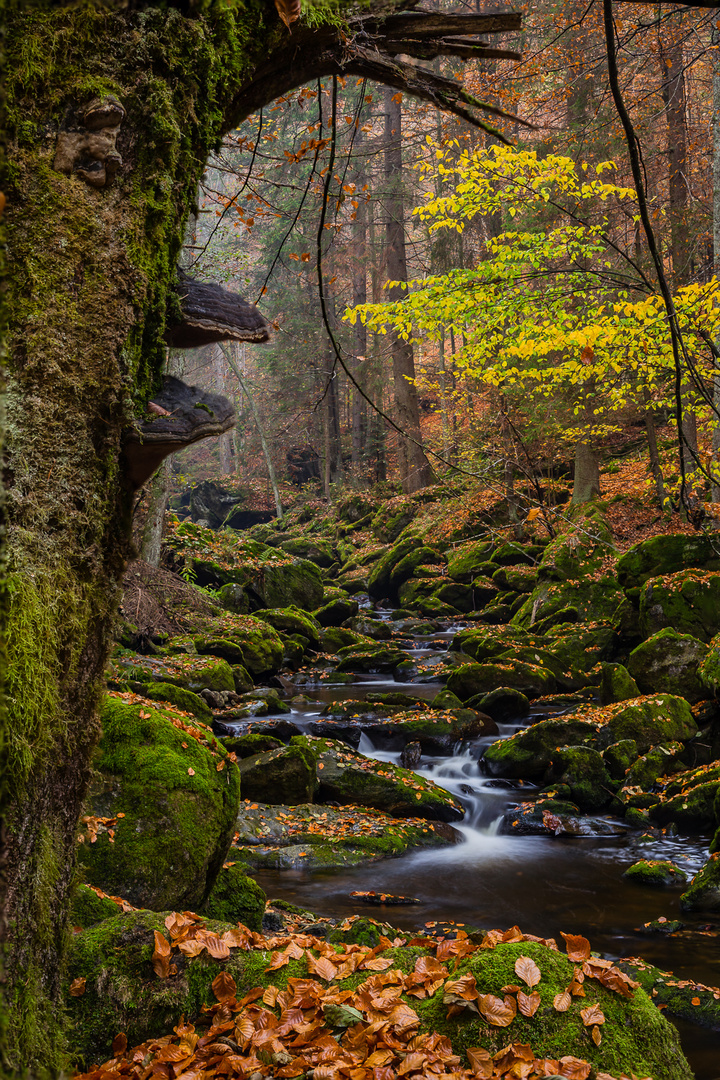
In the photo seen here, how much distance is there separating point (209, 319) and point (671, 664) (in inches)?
381

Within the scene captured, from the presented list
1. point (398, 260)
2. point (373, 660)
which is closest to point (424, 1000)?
point (373, 660)

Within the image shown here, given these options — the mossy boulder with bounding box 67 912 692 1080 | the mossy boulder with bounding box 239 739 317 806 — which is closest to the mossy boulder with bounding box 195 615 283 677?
the mossy boulder with bounding box 239 739 317 806

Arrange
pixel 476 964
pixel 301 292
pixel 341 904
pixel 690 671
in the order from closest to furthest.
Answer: pixel 476 964 → pixel 341 904 → pixel 690 671 → pixel 301 292

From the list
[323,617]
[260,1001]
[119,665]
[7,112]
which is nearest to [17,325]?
[7,112]

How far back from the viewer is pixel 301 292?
3058 centimetres

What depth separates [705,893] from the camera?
6.12 meters

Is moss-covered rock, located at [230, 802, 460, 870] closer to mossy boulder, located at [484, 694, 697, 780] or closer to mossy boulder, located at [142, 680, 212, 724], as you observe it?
mossy boulder, located at [142, 680, 212, 724]

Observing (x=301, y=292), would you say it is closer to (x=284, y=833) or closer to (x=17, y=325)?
(x=284, y=833)

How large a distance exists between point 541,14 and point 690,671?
15.8m

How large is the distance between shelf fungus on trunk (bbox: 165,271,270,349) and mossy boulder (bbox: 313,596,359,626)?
622 inches

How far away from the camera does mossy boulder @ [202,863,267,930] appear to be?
450 centimetres


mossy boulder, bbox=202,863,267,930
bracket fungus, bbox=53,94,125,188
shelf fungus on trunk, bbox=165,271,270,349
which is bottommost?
mossy boulder, bbox=202,863,267,930

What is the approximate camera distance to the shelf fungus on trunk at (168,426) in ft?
6.27

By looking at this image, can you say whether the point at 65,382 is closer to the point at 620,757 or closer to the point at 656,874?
the point at 656,874
